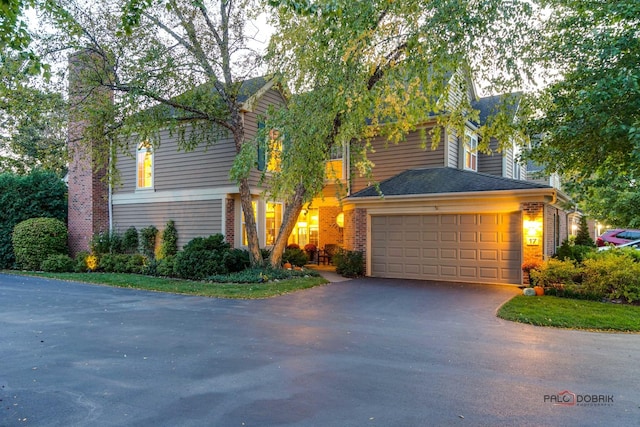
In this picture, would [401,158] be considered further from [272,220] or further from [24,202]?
[24,202]

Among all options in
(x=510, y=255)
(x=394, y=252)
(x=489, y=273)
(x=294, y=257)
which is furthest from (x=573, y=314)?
(x=294, y=257)

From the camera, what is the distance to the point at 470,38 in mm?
8945

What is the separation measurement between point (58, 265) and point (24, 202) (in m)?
3.54

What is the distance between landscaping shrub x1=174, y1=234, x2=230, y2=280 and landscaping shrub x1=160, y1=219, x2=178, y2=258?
225cm

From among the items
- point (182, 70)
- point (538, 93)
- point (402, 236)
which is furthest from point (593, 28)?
point (182, 70)

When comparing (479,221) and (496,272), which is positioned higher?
(479,221)

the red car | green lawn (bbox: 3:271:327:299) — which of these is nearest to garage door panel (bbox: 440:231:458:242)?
green lawn (bbox: 3:271:327:299)

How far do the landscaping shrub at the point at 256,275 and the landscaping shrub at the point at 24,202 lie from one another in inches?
368

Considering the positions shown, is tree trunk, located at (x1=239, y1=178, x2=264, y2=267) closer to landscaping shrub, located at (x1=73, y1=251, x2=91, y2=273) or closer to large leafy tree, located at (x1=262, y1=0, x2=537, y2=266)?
large leafy tree, located at (x1=262, y1=0, x2=537, y2=266)

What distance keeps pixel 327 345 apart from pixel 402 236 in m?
7.66

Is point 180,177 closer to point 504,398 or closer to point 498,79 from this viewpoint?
point 498,79

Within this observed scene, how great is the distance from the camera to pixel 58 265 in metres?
14.9

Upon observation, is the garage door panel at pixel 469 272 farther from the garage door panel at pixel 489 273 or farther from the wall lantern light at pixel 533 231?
the wall lantern light at pixel 533 231

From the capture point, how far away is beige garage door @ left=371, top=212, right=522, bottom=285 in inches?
453
